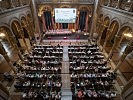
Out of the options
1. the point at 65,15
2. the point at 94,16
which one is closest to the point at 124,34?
the point at 94,16

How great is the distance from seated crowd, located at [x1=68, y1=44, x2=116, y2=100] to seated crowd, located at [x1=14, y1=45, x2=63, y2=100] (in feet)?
5.90

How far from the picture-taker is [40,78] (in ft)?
45.5

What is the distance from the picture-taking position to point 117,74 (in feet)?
50.4

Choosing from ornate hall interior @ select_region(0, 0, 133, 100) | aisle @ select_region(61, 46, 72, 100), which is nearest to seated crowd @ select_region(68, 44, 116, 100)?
ornate hall interior @ select_region(0, 0, 133, 100)

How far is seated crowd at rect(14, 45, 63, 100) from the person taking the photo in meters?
12.1

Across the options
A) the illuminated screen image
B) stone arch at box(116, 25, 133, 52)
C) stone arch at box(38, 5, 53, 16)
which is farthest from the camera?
stone arch at box(38, 5, 53, 16)

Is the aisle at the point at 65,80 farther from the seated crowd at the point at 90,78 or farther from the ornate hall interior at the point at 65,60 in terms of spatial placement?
the seated crowd at the point at 90,78

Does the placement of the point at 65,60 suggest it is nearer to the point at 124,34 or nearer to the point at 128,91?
the point at 128,91

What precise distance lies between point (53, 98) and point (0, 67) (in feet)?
29.6

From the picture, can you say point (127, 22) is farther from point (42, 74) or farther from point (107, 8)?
point (42, 74)

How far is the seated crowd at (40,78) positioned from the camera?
1209cm

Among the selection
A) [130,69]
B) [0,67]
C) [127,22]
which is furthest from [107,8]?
[0,67]

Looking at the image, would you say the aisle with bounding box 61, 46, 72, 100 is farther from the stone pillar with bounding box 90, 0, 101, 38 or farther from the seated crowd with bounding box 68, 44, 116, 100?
the stone pillar with bounding box 90, 0, 101, 38

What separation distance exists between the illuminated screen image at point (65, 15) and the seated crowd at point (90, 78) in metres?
9.95
